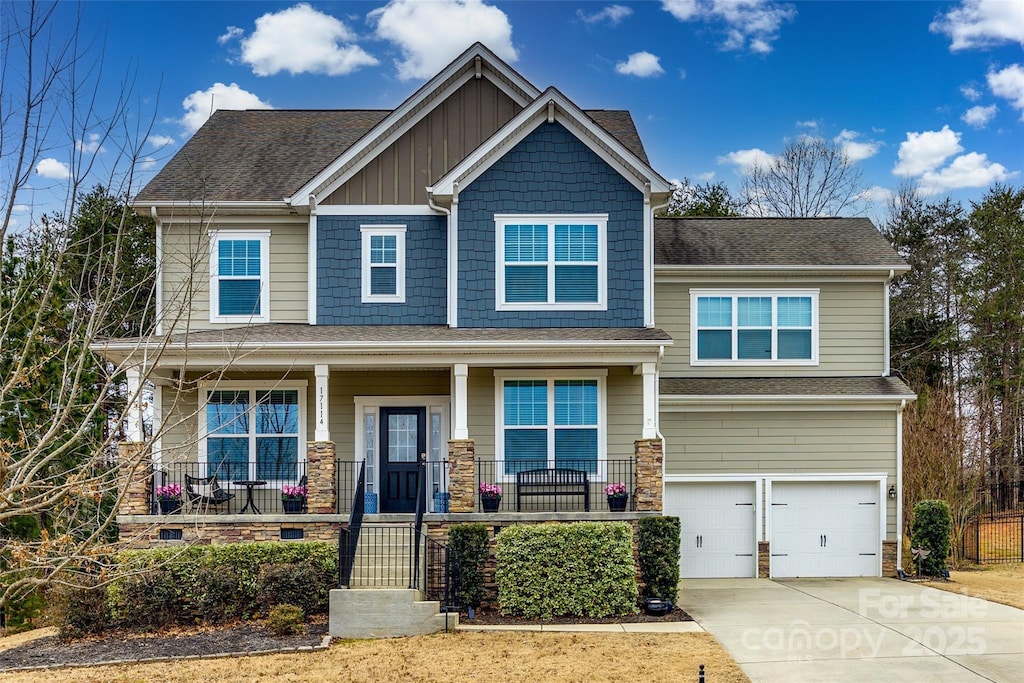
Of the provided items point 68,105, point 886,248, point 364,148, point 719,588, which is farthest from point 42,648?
point 886,248

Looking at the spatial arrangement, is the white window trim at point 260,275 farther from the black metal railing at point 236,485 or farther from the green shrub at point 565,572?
the green shrub at point 565,572

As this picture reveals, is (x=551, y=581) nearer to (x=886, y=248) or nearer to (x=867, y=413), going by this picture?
(x=867, y=413)

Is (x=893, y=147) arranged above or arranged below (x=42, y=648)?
above

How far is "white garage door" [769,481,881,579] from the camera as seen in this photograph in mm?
18875

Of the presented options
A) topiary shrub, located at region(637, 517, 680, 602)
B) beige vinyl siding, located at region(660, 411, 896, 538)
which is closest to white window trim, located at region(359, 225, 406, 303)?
beige vinyl siding, located at region(660, 411, 896, 538)

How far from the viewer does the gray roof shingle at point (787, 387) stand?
18453mm

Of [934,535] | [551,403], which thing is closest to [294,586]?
[551,403]

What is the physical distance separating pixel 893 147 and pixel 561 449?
23742 mm

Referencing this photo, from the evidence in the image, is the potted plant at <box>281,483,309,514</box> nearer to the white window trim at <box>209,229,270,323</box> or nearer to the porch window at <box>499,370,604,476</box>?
the porch window at <box>499,370,604,476</box>

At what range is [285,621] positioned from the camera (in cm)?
1318

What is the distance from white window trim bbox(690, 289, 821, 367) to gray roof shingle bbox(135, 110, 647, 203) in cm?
324

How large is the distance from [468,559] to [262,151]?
992 centimetres

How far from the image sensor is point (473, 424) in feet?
56.3

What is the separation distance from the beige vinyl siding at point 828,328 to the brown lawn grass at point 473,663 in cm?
736
